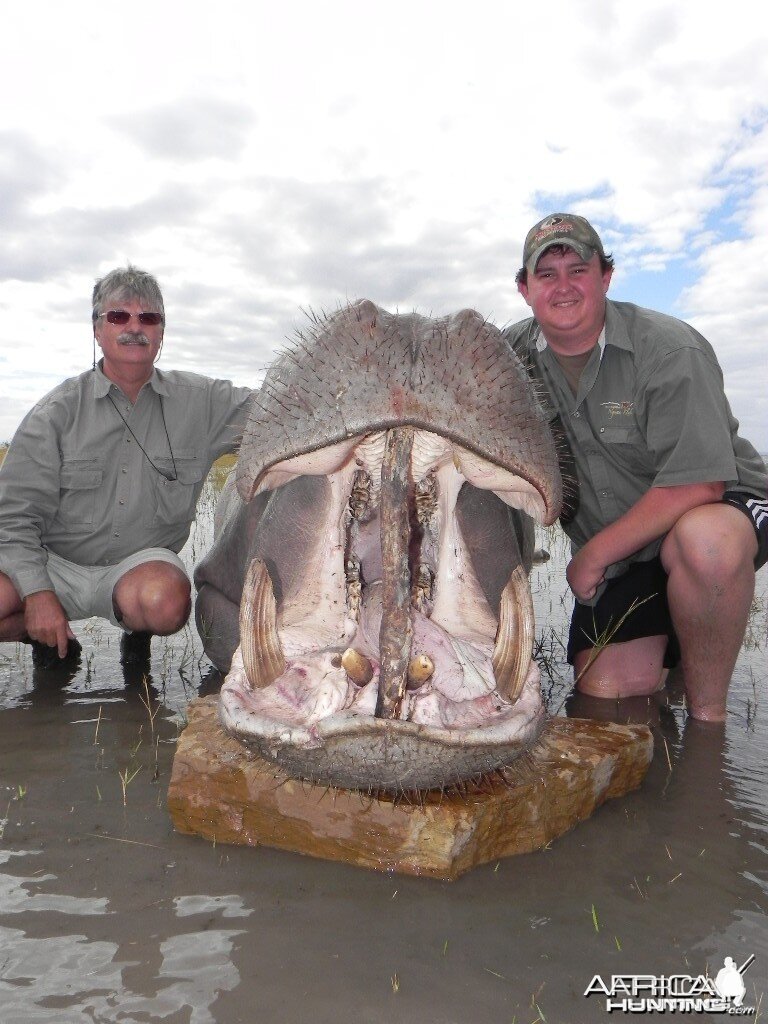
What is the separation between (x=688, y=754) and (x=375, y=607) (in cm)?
216

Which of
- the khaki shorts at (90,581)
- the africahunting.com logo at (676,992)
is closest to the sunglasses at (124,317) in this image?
the khaki shorts at (90,581)

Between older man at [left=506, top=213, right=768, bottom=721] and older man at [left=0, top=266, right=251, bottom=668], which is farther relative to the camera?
older man at [left=0, top=266, right=251, bottom=668]

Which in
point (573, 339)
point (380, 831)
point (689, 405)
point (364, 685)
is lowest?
point (380, 831)

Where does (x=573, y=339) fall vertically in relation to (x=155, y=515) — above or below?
above

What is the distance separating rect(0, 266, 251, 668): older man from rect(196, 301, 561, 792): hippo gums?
2.77 metres

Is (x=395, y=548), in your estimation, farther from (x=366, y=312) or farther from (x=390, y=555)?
(x=366, y=312)

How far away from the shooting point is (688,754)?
13.8ft

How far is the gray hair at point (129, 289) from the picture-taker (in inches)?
238

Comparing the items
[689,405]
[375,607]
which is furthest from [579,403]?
[375,607]

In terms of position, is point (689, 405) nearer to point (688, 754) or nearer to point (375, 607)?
point (688, 754)

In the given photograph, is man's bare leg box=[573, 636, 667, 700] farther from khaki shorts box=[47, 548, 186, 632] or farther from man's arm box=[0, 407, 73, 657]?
man's arm box=[0, 407, 73, 657]

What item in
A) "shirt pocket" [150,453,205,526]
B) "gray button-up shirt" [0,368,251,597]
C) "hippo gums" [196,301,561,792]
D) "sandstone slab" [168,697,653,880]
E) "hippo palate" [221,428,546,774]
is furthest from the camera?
"shirt pocket" [150,453,205,526]

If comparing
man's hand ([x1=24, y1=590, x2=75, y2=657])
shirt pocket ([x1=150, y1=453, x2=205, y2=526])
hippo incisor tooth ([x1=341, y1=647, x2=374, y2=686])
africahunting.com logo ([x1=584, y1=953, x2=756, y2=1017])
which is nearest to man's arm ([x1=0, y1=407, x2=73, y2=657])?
man's hand ([x1=24, y1=590, x2=75, y2=657])

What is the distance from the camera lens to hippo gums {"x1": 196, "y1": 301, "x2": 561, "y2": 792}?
8.19 feet
